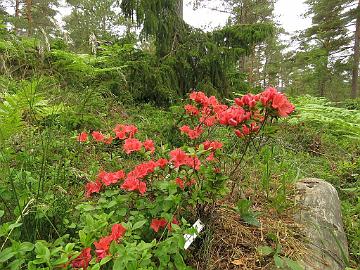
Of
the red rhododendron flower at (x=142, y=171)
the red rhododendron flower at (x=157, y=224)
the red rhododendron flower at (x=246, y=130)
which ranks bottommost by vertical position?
the red rhododendron flower at (x=157, y=224)

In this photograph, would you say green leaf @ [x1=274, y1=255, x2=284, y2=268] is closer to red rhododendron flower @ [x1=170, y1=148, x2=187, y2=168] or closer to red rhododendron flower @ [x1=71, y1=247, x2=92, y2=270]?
red rhododendron flower @ [x1=170, y1=148, x2=187, y2=168]

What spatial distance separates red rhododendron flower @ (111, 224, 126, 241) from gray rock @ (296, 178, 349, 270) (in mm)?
926

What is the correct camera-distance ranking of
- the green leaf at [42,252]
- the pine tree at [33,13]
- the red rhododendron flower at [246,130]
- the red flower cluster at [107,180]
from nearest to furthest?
1. the green leaf at [42,252]
2. the red flower cluster at [107,180]
3. the red rhododendron flower at [246,130]
4. the pine tree at [33,13]

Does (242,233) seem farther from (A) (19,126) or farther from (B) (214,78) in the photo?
(B) (214,78)

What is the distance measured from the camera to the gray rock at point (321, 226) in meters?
1.63

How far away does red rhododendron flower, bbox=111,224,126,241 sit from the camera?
3.93 ft

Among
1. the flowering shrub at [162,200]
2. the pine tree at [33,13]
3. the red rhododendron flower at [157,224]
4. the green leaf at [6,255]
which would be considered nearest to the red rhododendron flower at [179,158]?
the flowering shrub at [162,200]

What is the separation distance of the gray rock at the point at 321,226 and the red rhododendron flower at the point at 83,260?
40.7 inches

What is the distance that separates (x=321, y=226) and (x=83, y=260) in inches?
54.8

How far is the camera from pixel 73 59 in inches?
195

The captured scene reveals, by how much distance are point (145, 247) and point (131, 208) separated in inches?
20.2

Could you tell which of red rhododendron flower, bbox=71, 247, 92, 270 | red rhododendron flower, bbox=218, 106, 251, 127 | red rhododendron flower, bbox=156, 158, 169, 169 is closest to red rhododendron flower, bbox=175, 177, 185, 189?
red rhododendron flower, bbox=156, 158, 169, 169

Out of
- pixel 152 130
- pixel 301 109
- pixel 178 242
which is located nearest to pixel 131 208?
pixel 178 242

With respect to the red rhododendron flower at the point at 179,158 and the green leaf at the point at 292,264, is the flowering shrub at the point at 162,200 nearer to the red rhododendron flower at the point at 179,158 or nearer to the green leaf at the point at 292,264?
the red rhododendron flower at the point at 179,158
